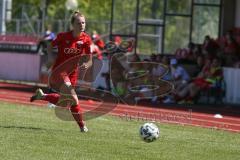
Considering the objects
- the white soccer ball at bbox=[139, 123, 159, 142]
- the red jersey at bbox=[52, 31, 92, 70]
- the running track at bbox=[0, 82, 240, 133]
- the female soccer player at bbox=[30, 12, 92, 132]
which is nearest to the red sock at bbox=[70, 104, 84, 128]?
the female soccer player at bbox=[30, 12, 92, 132]

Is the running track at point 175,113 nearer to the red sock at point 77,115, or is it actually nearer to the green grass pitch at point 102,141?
the green grass pitch at point 102,141

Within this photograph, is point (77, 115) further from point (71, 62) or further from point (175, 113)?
point (175, 113)

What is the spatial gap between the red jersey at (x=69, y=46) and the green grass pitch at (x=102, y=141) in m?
1.31

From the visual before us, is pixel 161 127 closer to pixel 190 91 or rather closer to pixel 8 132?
pixel 8 132

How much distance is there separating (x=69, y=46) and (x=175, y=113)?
21.0 ft

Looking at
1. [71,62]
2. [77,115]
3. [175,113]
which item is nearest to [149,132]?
[77,115]

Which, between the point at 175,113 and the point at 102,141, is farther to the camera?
the point at 175,113

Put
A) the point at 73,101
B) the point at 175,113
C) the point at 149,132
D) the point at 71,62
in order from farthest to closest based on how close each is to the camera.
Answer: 1. the point at 175,113
2. the point at 71,62
3. the point at 73,101
4. the point at 149,132

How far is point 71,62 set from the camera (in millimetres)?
14117

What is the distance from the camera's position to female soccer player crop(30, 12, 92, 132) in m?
14.0

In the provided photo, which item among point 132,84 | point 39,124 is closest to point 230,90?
point 132,84

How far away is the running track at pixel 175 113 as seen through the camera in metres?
17.6

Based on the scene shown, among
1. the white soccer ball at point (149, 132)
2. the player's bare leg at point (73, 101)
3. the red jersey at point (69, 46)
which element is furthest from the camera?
the red jersey at point (69, 46)

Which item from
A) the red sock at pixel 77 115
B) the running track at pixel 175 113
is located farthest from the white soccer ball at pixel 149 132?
the running track at pixel 175 113
